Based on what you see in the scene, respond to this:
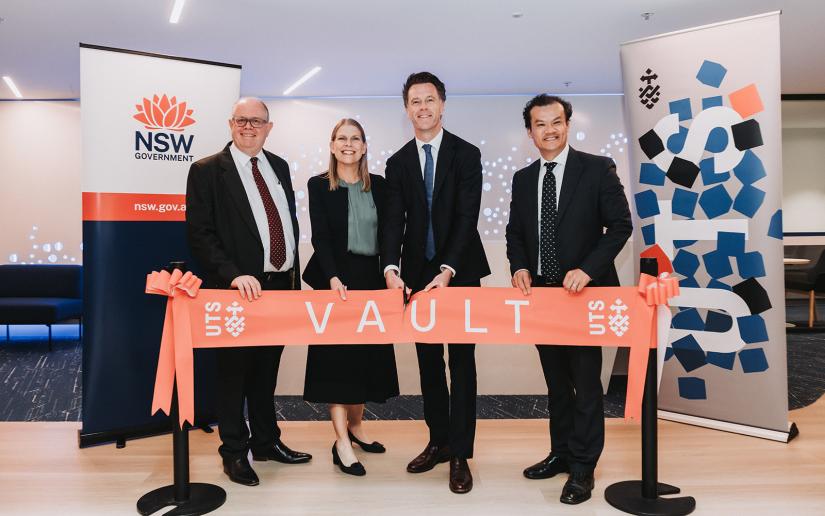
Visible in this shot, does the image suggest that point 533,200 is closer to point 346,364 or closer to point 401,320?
point 401,320

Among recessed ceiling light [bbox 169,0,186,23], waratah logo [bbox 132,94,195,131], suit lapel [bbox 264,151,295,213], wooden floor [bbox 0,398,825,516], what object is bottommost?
wooden floor [bbox 0,398,825,516]

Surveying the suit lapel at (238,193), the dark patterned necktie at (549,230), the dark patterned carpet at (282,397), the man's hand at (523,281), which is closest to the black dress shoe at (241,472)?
the suit lapel at (238,193)

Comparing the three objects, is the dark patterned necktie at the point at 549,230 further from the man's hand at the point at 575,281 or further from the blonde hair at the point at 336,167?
the blonde hair at the point at 336,167

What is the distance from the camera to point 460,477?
2.62m

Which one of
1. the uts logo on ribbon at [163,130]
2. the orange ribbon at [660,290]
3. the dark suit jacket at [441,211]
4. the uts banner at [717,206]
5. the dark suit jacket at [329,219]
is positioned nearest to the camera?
the orange ribbon at [660,290]

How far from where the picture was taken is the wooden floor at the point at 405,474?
97.7 inches

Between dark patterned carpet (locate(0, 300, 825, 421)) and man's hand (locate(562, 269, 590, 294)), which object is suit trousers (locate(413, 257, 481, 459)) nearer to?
man's hand (locate(562, 269, 590, 294))

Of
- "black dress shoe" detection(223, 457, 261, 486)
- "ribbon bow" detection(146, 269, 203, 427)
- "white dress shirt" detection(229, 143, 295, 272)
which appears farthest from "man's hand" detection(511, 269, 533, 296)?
"black dress shoe" detection(223, 457, 261, 486)

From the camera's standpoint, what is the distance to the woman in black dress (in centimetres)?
281

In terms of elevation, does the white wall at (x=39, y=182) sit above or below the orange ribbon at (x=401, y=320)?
above

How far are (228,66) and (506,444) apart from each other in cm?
247

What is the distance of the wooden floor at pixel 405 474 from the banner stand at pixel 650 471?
0.25ft

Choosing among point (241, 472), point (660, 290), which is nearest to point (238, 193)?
point (241, 472)

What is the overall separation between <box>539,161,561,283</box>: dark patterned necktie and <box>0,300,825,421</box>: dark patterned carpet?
1.64m
